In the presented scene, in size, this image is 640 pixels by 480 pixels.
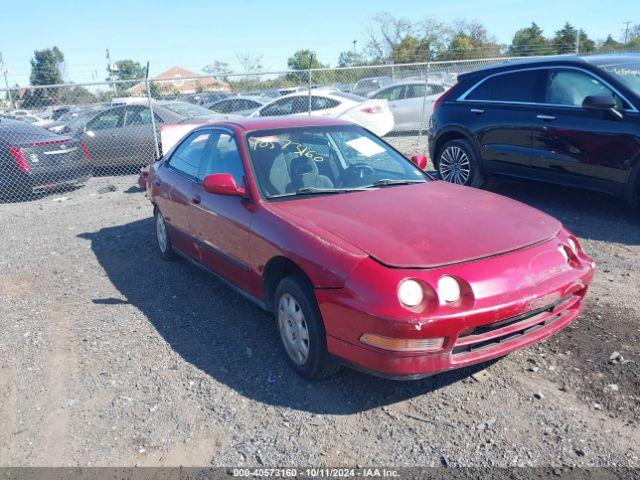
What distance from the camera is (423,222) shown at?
11.6 ft

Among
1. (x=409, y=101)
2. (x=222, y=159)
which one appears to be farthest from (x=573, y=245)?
(x=409, y=101)

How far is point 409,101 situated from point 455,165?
25.6ft

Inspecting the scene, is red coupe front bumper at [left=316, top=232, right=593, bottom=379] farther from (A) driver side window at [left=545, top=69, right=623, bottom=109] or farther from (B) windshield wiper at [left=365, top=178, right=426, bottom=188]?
(A) driver side window at [left=545, top=69, right=623, bottom=109]

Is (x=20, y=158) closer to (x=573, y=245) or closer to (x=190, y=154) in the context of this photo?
(x=190, y=154)

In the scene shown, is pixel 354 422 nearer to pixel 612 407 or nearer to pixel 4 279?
pixel 612 407

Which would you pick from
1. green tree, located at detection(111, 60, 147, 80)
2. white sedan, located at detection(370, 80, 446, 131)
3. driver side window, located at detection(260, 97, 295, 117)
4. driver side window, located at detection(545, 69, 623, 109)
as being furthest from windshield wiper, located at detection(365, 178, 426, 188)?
green tree, located at detection(111, 60, 147, 80)

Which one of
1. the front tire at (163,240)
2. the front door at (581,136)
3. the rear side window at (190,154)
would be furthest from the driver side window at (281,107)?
the rear side window at (190,154)

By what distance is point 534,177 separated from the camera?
7.04 meters

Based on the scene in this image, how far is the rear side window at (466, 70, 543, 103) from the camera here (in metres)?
7.05

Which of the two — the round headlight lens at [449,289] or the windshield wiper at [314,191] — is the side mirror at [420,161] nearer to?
the windshield wiper at [314,191]

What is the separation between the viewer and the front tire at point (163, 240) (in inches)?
234

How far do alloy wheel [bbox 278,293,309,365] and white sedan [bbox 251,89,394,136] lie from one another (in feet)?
32.2

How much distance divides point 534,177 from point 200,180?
4291 millimetres

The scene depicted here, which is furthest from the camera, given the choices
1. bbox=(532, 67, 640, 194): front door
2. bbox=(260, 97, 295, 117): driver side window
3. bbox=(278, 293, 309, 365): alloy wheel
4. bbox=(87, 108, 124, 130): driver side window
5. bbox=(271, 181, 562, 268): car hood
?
bbox=(260, 97, 295, 117): driver side window
